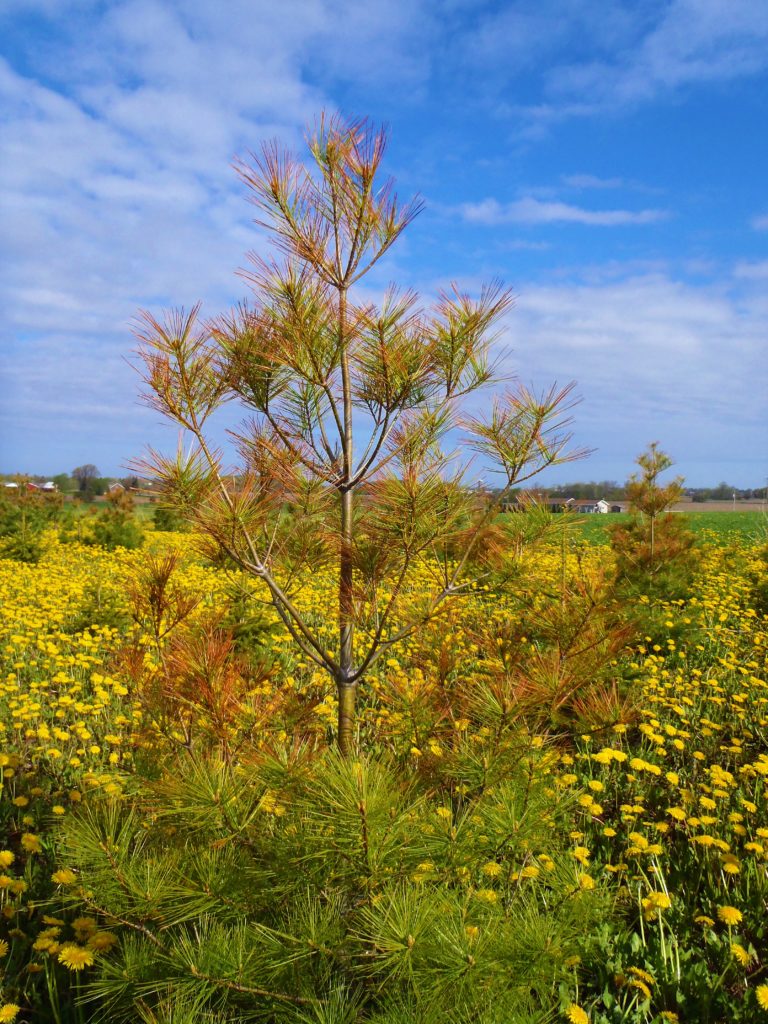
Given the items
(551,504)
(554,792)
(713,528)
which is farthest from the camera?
(713,528)

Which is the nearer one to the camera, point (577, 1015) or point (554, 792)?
point (577, 1015)

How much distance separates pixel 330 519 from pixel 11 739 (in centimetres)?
312

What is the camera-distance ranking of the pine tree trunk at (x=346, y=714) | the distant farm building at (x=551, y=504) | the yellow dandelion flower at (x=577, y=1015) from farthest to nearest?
the distant farm building at (x=551, y=504) < the pine tree trunk at (x=346, y=714) < the yellow dandelion flower at (x=577, y=1015)

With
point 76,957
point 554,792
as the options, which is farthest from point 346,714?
point 76,957

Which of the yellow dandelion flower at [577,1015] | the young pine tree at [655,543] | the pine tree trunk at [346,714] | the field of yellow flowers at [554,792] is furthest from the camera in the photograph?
the young pine tree at [655,543]

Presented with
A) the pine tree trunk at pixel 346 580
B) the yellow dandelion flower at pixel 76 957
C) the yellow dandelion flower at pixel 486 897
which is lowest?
the yellow dandelion flower at pixel 76 957

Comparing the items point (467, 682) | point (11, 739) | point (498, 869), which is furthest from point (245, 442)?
point (11, 739)

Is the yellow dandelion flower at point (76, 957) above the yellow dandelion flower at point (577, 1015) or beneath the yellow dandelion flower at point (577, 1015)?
above

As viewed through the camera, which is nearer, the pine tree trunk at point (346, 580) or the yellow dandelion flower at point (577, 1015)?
the yellow dandelion flower at point (577, 1015)

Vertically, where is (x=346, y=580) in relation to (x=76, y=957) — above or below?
above

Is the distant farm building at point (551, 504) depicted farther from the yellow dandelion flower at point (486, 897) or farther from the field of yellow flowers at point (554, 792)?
the yellow dandelion flower at point (486, 897)

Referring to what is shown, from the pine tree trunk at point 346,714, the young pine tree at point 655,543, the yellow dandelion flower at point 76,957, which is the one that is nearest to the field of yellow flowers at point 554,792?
the yellow dandelion flower at point 76,957

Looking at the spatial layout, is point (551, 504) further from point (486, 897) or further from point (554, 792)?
point (486, 897)

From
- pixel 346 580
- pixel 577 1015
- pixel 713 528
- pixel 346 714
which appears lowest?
pixel 577 1015
